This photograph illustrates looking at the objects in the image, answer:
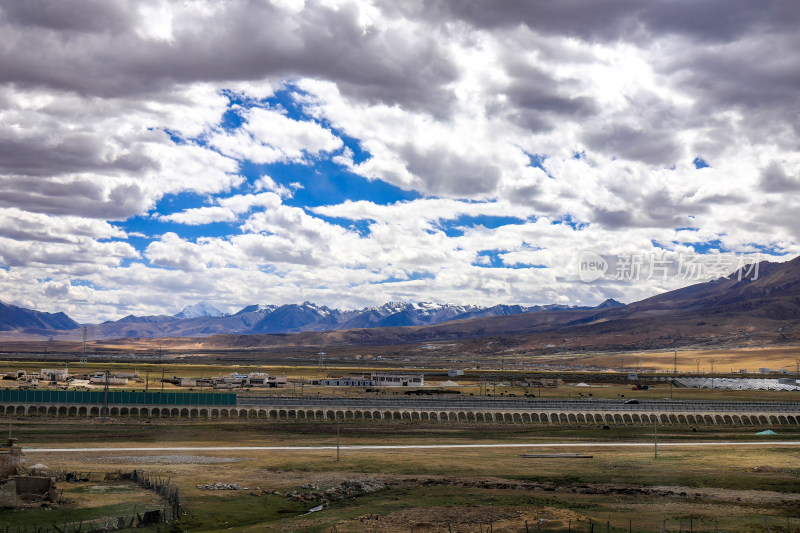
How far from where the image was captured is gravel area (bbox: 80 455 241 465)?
79.3 meters

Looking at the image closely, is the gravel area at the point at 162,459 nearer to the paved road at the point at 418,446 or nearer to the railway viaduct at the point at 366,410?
the paved road at the point at 418,446

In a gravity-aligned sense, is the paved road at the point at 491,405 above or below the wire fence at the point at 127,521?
above

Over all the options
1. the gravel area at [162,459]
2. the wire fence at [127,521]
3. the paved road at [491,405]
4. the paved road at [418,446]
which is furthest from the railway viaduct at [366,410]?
the wire fence at [127,521]

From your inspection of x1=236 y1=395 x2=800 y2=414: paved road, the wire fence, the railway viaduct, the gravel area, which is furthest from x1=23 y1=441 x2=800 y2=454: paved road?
x1=236 y1=395 x2=800 y2=414: paved road

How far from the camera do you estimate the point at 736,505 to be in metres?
58.8

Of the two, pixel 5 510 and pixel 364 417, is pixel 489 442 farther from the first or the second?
pixel 5 510

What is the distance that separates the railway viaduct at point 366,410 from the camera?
137 meters

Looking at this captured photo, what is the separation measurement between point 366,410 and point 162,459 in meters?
62.7

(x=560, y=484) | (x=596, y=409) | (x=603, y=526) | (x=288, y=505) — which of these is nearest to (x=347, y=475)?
(x=288, y=505)

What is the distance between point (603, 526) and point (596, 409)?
327ft

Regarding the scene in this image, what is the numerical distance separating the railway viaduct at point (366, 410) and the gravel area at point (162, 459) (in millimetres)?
50344

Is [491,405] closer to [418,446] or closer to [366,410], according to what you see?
[366,410]

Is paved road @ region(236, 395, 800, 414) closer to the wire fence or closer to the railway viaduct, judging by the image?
the railway viaduct

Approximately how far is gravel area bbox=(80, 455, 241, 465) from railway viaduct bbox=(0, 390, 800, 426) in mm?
50344
